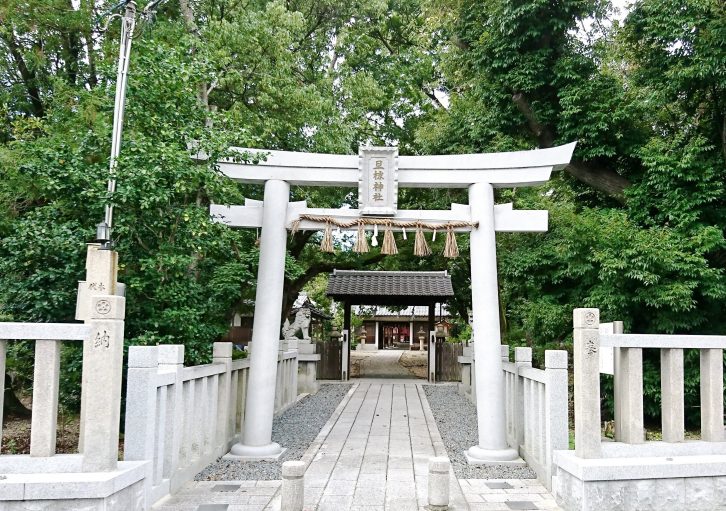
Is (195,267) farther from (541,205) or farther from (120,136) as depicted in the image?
(541,205)

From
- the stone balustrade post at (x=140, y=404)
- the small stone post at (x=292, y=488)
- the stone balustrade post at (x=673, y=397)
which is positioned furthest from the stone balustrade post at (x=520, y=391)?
the stone balustrade post at (x=140, y=404)

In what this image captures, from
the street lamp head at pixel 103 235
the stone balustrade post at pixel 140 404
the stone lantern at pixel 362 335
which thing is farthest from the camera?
the stone lantern at pixel 362 335

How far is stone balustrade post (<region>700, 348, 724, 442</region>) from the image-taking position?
4688 mm

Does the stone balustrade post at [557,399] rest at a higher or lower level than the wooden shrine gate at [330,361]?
higher

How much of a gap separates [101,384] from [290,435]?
4.53m

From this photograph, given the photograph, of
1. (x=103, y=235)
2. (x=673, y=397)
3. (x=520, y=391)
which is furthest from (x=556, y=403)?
(x=103, y=235)

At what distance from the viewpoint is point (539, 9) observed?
9.88 metres

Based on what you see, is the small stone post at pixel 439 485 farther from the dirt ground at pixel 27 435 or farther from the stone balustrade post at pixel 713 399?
the dirt ground at pixel 27 435

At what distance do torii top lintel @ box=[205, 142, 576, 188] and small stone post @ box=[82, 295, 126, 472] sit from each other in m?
3.30

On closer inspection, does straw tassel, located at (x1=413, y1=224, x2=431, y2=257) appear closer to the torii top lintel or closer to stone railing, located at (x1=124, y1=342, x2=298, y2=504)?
the torii top lintel

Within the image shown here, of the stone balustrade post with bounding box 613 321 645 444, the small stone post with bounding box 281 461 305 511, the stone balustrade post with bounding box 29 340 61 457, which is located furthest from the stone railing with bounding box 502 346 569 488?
the stone balustrade post with bounding box 29 340 61 457

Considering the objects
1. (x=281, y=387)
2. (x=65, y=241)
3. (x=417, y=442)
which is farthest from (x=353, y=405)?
(x=65, y=241)

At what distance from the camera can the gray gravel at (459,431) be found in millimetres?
5867

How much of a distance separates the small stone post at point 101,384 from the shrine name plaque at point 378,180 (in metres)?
3.55
